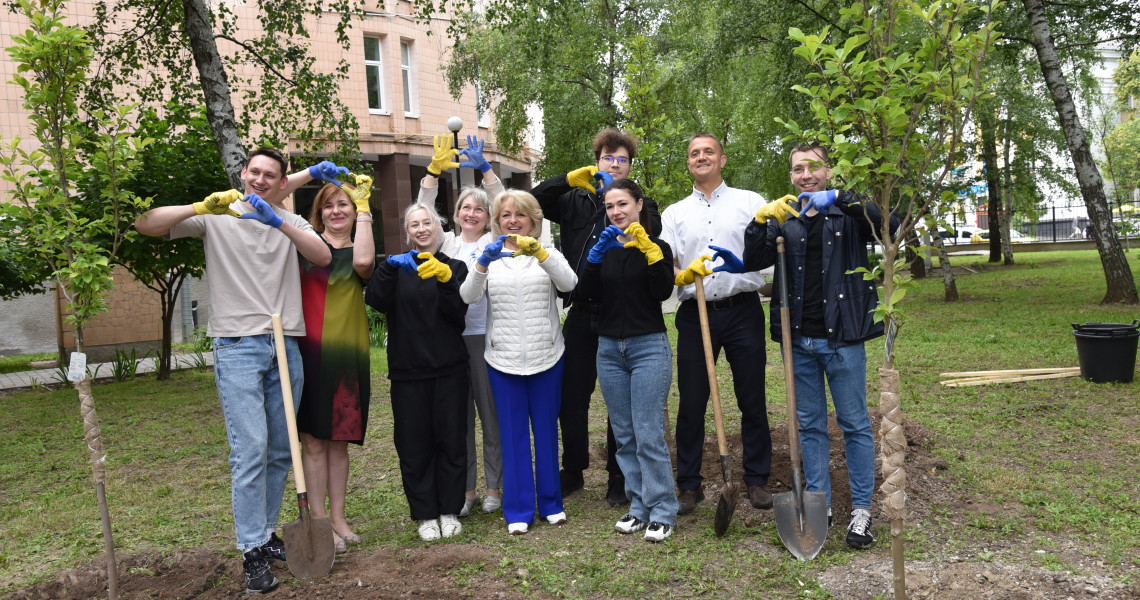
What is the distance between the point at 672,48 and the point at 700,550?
17733 mm

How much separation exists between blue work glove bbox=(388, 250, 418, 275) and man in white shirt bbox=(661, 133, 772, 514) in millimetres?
1403

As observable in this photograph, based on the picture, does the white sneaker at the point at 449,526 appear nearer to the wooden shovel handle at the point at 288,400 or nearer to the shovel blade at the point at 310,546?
the shovel blade at the point at 310,546

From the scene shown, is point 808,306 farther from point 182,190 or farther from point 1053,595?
point 182,190

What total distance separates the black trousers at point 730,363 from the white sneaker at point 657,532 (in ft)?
1.64

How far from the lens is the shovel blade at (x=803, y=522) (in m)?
3.75

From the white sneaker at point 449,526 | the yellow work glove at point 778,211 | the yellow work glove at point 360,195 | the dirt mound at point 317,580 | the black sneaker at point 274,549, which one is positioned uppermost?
the yellow work glove at point 360,195

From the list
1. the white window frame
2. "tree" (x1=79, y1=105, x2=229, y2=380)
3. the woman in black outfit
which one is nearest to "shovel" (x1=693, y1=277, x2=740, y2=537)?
the woman in black outfit

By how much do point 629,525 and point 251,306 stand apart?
2196mm

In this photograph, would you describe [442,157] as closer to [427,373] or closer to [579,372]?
[427,373]

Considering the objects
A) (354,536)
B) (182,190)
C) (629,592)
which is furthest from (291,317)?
(182,190)

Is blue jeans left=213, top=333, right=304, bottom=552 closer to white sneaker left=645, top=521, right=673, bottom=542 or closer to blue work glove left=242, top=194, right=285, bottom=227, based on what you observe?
blue work glove left=242, top=194, right=285, bottom=227

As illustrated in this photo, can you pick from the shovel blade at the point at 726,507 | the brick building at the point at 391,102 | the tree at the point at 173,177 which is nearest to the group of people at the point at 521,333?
the shovel blade at the point at 726,507

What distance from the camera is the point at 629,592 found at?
354 cm

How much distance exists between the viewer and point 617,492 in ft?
15.6
